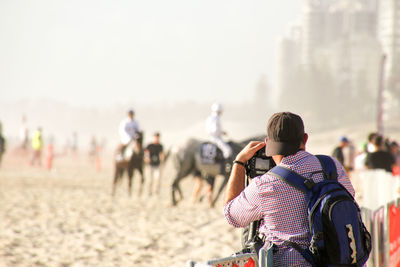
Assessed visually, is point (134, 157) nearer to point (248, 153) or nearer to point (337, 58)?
point (248, 153)

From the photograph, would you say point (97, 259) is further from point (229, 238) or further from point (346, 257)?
point (346, 257)

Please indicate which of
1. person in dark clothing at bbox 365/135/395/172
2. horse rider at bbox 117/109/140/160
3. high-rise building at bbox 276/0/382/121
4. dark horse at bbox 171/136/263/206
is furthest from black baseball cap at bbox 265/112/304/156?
high-rise building at bbox 276/0/382/121

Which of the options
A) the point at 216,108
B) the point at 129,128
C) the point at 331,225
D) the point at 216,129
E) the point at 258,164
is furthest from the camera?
the point at 129,128

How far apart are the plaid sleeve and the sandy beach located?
14.2 ft

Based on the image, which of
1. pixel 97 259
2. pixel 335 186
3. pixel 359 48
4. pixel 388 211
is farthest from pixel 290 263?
pixel 359 48

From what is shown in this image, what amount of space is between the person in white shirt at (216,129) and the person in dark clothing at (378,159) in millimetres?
3731

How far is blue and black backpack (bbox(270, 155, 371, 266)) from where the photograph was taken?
118 inches

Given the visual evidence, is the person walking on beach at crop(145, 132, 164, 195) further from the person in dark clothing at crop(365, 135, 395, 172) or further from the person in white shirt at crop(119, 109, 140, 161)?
the person in dark clothing at crop(365, 135, 395, 172)

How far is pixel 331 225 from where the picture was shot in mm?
2988

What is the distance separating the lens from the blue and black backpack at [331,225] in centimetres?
299

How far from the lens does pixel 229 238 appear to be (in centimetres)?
896

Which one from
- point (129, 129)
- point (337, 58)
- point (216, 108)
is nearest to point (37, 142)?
point (129, 129)

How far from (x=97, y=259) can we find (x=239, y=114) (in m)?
165

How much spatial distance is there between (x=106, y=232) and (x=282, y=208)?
6.84 metres
